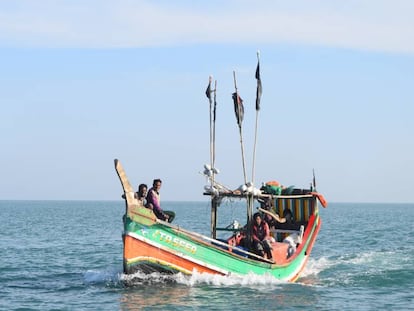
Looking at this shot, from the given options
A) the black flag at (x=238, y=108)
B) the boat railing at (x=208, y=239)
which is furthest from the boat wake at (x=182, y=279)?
the black flag at (x=238, y=108)

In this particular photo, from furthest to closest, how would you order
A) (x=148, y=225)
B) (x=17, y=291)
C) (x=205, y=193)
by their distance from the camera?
(x=205, y=193) < (x=17, y=291) < (x=148, y=225)

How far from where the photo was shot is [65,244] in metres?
41.3

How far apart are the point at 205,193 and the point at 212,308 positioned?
16.8ft

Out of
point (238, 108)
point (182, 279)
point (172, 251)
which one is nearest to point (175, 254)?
point (172, 251)

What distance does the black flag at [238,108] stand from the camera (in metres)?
23.5

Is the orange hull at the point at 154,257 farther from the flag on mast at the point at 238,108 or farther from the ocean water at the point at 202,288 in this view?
the flag on mast at the point at 238,108

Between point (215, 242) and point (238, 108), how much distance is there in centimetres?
464

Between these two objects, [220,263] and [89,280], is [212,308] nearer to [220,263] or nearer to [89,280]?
[220,263]

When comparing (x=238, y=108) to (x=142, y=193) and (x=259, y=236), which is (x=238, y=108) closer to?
(x=259, y=236)

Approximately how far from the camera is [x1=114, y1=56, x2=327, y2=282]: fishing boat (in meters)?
20.2

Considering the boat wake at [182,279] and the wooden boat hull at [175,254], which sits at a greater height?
the wooden boat hull at [175,254]

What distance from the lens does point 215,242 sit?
69.7 feet

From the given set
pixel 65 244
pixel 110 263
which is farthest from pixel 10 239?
pixel 110 263

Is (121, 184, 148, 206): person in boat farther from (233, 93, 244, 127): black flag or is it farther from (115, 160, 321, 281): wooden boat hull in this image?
(233, 93, 244, 127): black flag
